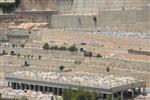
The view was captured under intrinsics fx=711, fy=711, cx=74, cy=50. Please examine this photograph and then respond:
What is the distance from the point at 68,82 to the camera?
119 feet

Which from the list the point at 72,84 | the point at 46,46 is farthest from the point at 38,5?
the point at 72,84

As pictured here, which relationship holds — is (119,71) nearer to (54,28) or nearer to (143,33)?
(143,33)

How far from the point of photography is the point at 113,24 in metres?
48.6

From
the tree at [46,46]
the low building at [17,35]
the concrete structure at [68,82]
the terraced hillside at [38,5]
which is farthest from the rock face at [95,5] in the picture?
the concrete structure at [68,82]

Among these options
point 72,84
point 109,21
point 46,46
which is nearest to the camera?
point 72,84

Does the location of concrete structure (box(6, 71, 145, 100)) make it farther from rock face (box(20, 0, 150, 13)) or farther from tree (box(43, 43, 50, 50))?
rock face (box(20, 0, 150, 13))

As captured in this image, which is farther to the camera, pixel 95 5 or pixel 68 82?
pixel 95 5

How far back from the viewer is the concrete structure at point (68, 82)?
114ft

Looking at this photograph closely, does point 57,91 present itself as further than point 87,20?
No

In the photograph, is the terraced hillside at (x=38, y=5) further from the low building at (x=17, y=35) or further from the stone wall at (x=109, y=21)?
the low building at (x=17, y=35)

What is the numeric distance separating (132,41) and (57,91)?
8616 mm

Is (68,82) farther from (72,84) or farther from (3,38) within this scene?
(3,38)

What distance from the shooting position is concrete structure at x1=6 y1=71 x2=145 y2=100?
114ft

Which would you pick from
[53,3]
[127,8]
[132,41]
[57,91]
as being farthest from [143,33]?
[53,3]
